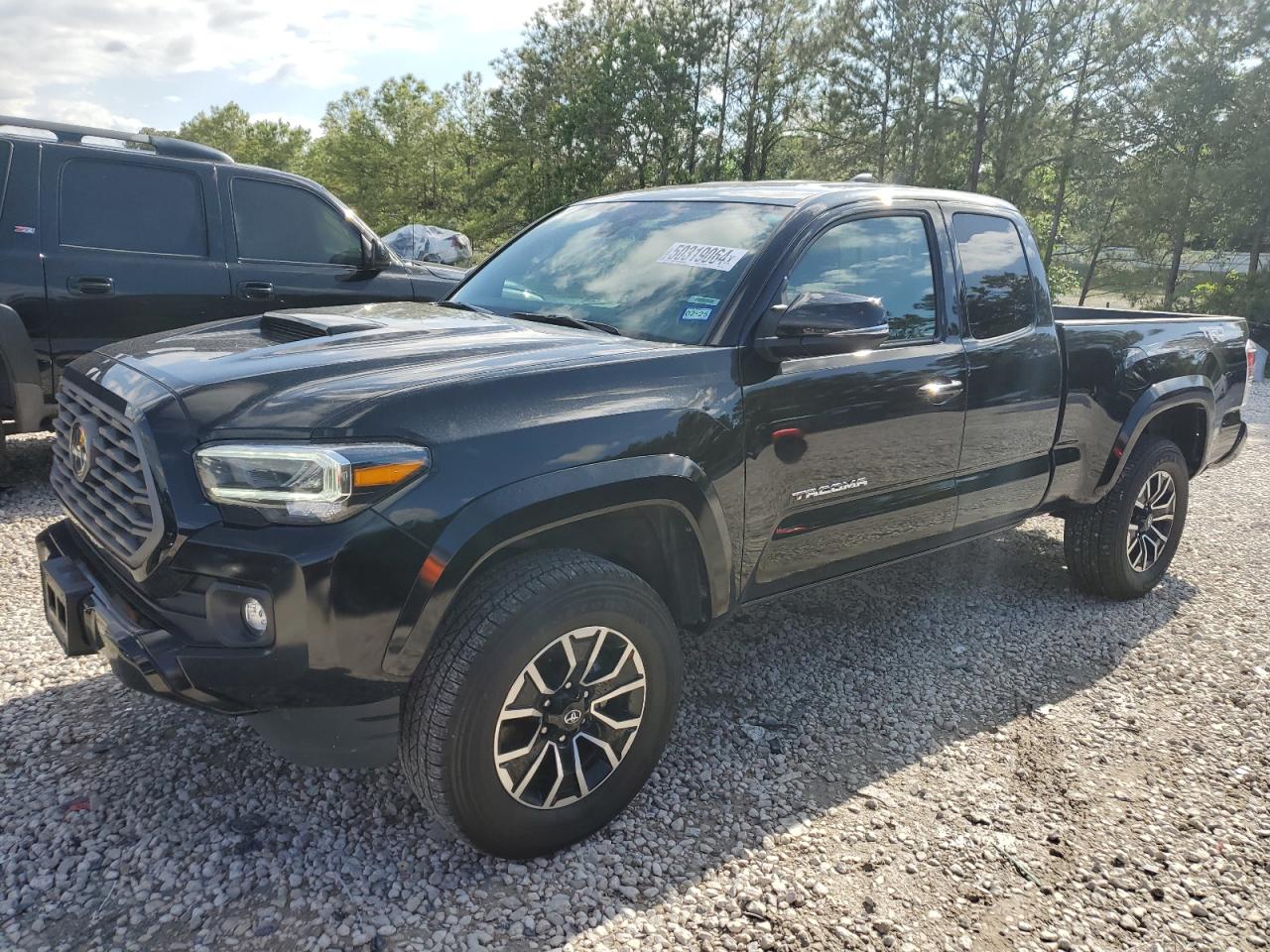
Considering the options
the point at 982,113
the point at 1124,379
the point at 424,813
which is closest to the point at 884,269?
the point at 1124,379

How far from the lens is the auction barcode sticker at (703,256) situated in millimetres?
3117

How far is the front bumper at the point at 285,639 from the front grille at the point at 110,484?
0.52ft

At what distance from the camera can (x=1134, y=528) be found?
187 inches

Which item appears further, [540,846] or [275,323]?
[275,323]

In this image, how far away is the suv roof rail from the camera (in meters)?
5.60

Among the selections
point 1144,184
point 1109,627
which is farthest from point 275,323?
point 1144,184

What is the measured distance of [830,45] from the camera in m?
35.0

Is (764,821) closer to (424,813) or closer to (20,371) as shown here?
(424,813)

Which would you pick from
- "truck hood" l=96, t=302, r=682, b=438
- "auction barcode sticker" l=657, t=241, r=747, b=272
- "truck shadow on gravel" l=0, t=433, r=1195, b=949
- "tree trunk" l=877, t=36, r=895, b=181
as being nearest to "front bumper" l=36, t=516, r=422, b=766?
"truck hood" l=96, t=302, r=682, b=438

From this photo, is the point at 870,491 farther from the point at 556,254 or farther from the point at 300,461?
the point at 300,461

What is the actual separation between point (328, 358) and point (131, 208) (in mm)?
4163

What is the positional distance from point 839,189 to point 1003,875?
2365 millimetres

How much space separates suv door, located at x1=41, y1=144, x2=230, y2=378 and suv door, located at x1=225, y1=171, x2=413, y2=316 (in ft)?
0.46

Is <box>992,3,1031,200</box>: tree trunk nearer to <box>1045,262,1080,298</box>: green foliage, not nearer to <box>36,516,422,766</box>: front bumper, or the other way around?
<box>1045,262,1080,298</box>: green foliage
